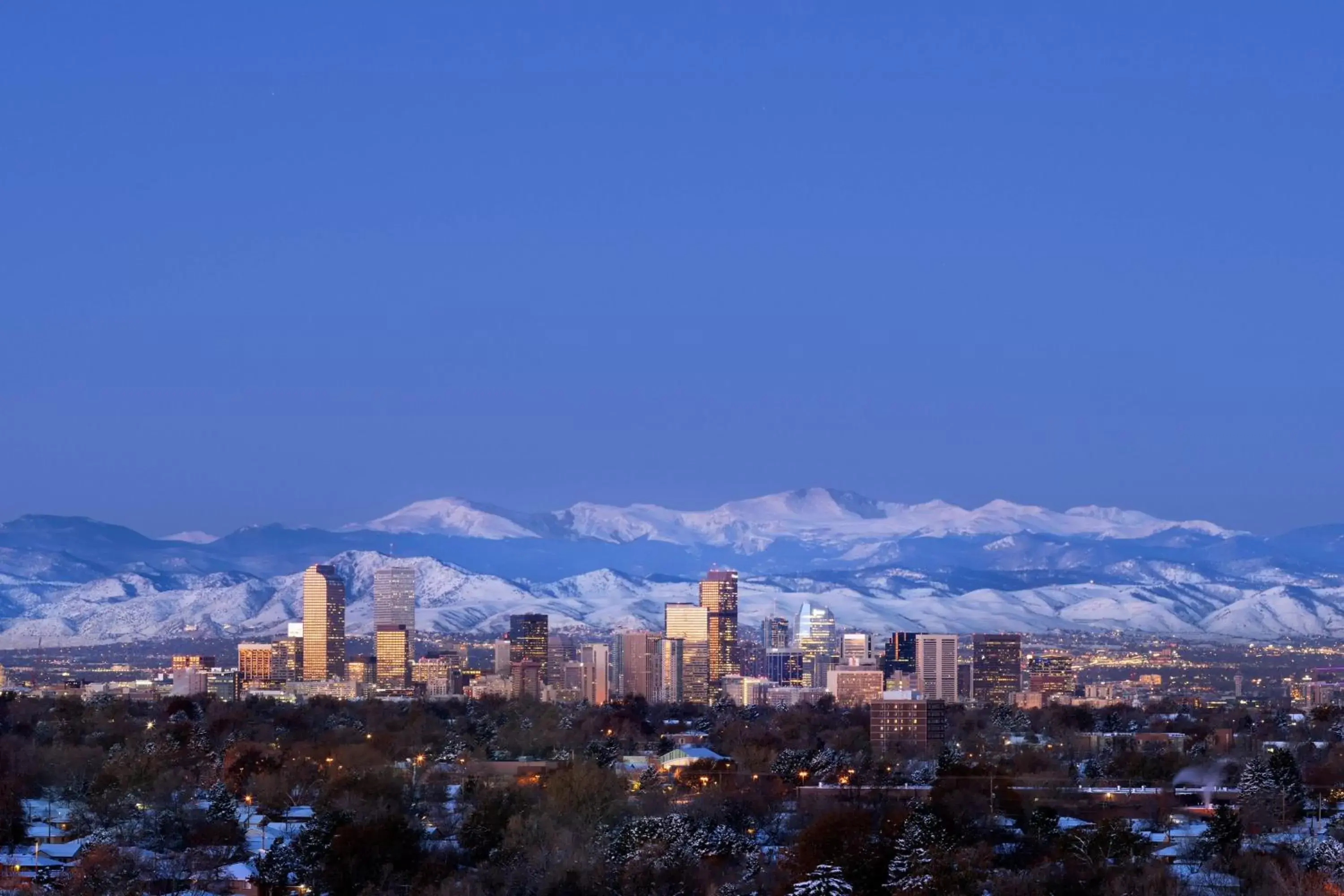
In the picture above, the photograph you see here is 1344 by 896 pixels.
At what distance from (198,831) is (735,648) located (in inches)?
4542

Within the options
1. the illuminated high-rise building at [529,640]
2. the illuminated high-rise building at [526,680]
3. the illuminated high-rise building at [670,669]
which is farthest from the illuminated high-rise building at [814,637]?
the illuminated high-rise building at [526,680]

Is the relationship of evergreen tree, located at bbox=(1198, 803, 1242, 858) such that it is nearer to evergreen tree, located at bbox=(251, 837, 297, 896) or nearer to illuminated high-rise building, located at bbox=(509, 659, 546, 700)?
evergreen tree, located at bbox=(251, 837, 297, 896)

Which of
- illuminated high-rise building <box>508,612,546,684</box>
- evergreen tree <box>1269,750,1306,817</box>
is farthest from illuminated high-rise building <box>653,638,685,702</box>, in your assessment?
evergreen tree <box>1269,750,1306,817</box>

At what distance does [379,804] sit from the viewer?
46531mm

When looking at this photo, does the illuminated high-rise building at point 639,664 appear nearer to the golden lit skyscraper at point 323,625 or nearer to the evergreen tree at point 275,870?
the golden lit skyscraper at point 323,625

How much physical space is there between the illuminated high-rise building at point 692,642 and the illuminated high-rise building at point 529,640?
8.40 m

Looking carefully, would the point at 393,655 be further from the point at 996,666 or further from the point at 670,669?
the point at 996,666

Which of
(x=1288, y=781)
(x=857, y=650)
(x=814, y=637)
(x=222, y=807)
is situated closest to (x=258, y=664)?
(x=857, y=650)

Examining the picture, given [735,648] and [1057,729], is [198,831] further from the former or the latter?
[735,648]

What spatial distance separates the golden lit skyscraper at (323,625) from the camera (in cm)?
15400

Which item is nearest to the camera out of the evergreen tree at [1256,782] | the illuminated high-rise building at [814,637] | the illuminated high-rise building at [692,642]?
the evergreen tree at [1256,782]

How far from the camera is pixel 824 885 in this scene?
35.6 meters

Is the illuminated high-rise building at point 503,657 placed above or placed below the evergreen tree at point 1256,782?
above

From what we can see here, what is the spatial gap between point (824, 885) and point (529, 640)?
115 metres
